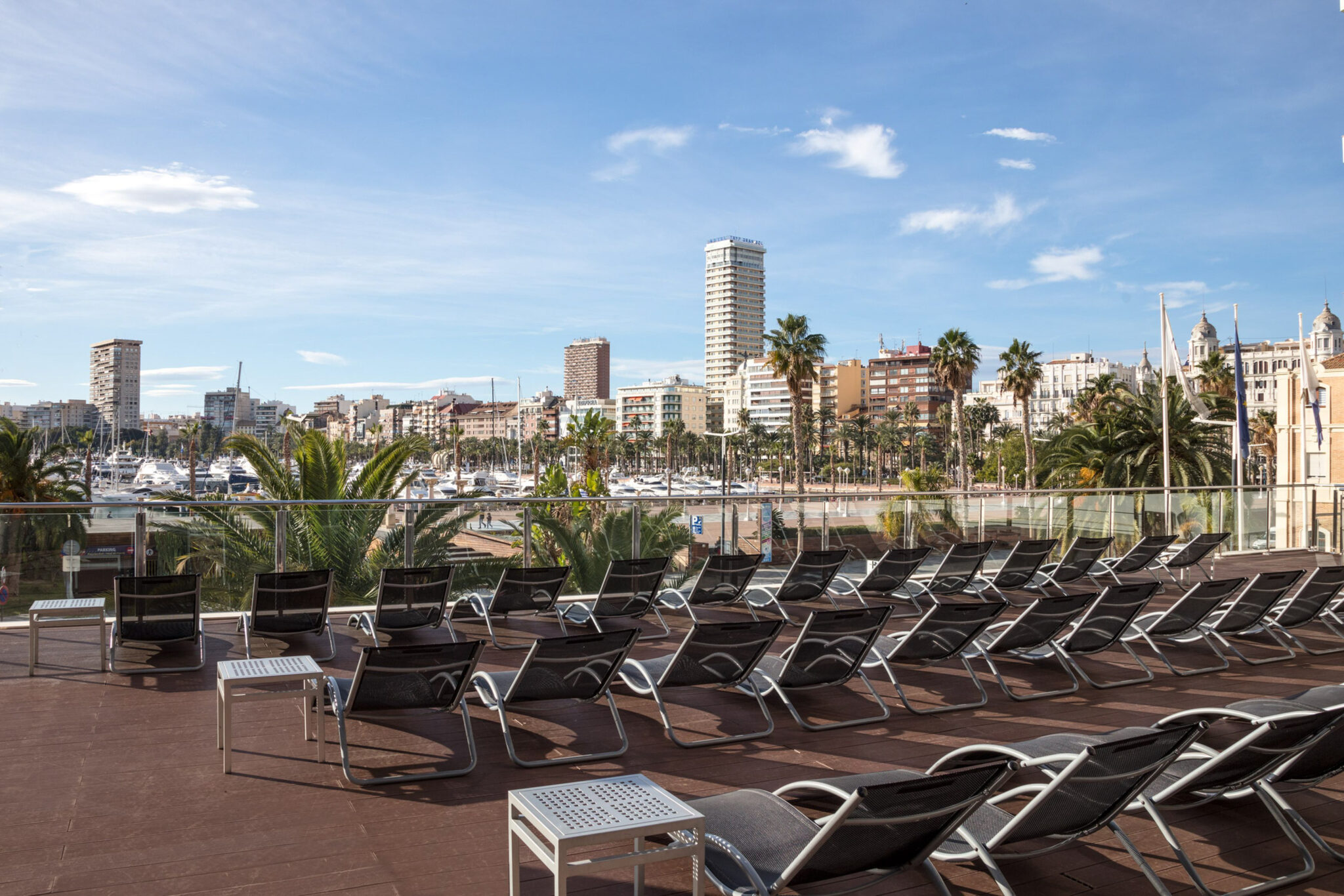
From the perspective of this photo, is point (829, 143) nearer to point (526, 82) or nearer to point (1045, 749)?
point (526, 82)

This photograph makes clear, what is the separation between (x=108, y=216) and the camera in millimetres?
90875

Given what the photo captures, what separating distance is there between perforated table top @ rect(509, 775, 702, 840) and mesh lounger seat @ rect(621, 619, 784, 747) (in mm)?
1924

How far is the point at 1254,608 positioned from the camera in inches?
267

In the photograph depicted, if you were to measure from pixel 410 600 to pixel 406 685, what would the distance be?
2558mm

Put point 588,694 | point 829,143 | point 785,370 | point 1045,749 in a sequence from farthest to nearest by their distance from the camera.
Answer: point 829,143
point 785,370
point 588,694
point 1045,749

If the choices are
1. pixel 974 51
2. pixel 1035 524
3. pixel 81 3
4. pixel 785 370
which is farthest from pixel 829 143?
pixel 1035 524

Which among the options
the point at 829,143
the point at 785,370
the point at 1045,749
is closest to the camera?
the point at 1045,749

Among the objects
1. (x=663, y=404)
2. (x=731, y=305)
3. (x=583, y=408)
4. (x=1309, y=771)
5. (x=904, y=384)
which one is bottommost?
(x=1309, y=771)

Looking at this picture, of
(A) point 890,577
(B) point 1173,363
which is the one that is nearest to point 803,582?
(A) point 890,577

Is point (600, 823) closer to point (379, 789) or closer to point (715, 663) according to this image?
point (379, 789)

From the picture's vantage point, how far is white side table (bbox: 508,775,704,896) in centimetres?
246

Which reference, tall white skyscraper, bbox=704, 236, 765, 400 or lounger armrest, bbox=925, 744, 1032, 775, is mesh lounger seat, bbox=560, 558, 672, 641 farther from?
tall white skyscraper, bbox=704, 236, 765, 400

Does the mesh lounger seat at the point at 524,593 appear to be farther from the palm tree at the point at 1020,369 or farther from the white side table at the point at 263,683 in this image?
the palm tree at the point at 1020,369

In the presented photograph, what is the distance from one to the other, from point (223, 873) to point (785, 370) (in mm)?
42901
